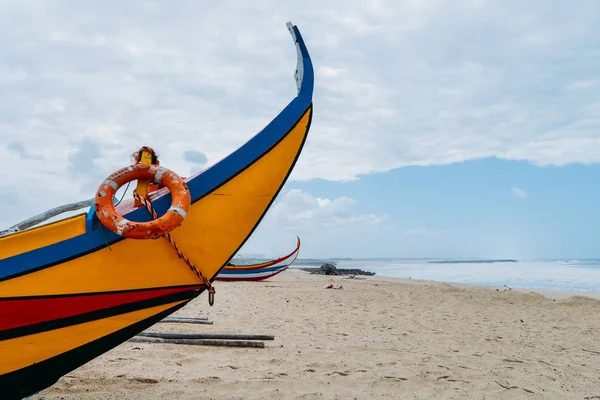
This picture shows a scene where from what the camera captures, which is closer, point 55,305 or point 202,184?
point 55,305

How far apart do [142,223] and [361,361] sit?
3353mm

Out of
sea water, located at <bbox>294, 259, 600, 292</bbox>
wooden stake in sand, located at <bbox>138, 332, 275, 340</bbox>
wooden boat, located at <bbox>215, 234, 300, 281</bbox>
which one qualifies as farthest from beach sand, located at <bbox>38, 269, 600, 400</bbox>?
sea water, located at <bbox>294, 259, 600, 292</bbox>

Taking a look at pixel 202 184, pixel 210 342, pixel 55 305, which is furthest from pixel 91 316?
pixel 210 342

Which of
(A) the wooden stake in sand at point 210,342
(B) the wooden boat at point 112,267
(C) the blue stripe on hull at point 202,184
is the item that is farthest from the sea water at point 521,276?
(B) the wooden boat at point 112,267

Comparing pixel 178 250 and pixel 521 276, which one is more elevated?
pixel 178 250

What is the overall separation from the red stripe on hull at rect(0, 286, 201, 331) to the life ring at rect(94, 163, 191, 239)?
50 cm

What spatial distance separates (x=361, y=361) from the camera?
5008 mm

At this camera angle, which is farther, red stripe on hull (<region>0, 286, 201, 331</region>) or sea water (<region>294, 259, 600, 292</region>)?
sea water (<region>294, 259, 600, 292</region>)

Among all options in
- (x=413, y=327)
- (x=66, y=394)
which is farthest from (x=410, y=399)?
(x=413, y=327)

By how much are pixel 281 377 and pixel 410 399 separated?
1.23 m

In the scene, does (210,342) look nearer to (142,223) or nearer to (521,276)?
(142,223)

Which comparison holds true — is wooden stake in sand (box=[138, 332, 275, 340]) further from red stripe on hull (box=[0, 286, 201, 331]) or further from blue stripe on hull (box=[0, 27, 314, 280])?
blue stripe on hull (box=[0, 27, 314, 280])

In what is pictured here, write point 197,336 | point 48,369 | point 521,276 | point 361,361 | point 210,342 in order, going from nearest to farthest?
point 48,369
point 361,361
point 210,342
point 197,336
point 521,276

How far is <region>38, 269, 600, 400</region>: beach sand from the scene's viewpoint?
3939 millimetres
